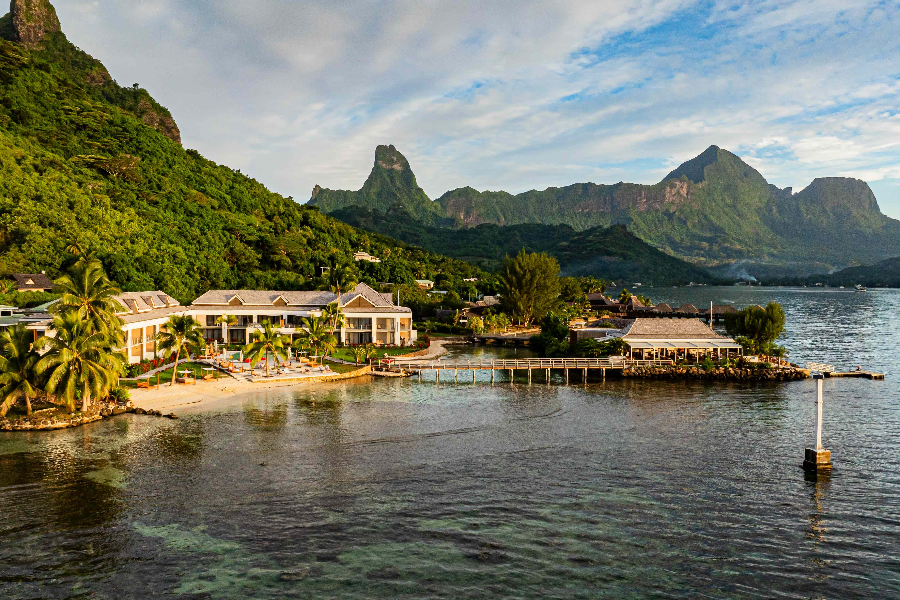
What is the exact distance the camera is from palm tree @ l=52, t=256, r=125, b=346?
43594 millimetres

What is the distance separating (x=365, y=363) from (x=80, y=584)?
48.2 m

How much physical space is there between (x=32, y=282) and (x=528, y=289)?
82312 millimetres

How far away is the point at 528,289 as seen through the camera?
117438 millimetres

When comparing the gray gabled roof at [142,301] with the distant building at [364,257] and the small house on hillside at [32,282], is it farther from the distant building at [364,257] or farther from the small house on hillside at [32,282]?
the distant building at [364,257]

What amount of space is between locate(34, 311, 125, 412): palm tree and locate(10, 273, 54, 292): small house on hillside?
4891cm

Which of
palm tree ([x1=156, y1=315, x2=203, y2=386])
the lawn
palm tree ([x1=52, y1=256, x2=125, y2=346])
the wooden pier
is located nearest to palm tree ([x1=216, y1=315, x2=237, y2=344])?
the lawn

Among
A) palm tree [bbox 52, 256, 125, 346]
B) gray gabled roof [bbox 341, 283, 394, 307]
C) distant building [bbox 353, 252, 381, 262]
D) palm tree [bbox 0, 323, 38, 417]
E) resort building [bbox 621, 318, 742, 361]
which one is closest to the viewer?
palm tree [bbox 0, 323, 38, 417]

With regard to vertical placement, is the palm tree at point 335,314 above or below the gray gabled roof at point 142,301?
below

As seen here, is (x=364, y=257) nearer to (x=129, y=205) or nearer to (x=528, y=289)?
(x=129, y=205)

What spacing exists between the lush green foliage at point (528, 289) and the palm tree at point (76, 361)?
83.5 metres

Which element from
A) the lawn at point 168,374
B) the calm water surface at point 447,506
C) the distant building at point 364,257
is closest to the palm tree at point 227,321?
the lawn at point 168,374

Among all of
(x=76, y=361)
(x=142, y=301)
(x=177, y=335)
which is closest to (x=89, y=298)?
(x=76, y=361)

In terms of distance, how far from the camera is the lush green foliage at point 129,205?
98938 millimetres

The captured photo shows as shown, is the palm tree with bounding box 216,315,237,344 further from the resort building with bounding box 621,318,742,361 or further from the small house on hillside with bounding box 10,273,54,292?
the resort building with bounding box 621,318,742,361
